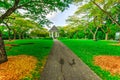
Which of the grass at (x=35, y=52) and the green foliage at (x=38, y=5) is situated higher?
the green foliage at (x=38, y=5)

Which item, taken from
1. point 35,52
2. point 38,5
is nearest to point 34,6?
point 38,5

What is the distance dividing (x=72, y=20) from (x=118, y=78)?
45.6 meters

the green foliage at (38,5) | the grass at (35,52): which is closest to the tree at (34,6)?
the green foliage at (38,5)

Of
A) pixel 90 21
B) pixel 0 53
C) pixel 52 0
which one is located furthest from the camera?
pixel 90 21

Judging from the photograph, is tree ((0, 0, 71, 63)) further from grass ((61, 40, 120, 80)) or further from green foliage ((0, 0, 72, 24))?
grass ((61, 40, 120, 80))

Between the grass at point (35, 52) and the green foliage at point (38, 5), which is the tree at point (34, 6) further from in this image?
the grass at point (35, 52)

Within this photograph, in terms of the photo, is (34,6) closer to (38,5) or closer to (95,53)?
(38,5)

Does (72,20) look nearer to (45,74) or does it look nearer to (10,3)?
(10,3)

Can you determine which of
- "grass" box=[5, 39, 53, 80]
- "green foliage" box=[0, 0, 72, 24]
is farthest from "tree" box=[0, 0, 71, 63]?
"grass" box=[5, 39, 53, 80]

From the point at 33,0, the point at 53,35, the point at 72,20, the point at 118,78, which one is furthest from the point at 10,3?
the point at 53,35

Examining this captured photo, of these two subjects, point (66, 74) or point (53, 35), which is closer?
point (66, 74)

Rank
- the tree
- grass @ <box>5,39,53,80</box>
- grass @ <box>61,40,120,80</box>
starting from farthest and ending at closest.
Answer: the tree < grass @ <box>5,39,53,80</box> < grass @ <box>61,40,120,80</box>

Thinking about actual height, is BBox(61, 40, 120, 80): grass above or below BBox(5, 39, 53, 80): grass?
below

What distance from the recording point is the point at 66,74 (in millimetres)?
7066
